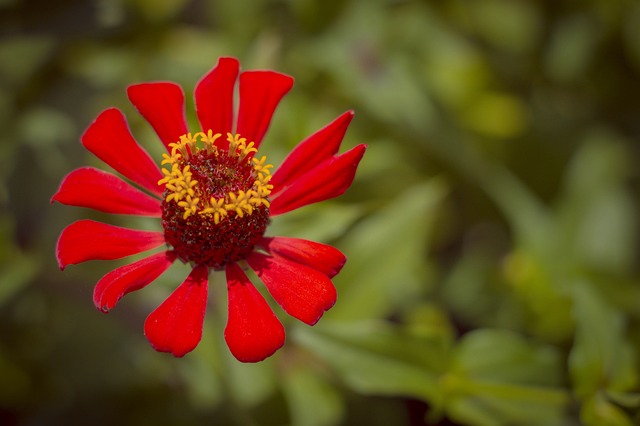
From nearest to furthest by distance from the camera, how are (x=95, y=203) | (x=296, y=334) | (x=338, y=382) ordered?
(x=95, y=203) < (x=296, y=334) < (x=338, y=382)

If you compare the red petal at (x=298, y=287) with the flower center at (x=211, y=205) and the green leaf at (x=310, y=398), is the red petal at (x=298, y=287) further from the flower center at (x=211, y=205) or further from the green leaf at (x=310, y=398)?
the green leaf at (x=310, y=398)

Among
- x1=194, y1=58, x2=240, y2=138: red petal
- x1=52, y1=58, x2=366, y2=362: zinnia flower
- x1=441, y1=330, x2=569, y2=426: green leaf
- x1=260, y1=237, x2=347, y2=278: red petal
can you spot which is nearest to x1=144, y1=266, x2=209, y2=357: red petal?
x1=52, y1=58, x2=366, y2=362: zinnia flower

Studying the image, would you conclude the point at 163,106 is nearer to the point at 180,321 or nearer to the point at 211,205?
the point at 211,205

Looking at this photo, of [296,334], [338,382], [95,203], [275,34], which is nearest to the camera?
[95,203]

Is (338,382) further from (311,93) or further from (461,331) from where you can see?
(311,93)

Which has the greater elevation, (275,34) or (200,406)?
(275,34)

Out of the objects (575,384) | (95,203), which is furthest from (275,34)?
(575,384)

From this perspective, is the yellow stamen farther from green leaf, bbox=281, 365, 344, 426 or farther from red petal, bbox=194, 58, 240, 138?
green leaf, bbox=281, 365, 344, 426

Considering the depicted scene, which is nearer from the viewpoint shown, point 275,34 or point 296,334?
point 296,334

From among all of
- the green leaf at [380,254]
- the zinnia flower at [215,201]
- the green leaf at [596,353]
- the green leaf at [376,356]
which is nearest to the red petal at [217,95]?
the zinnia flower at [215,201]
